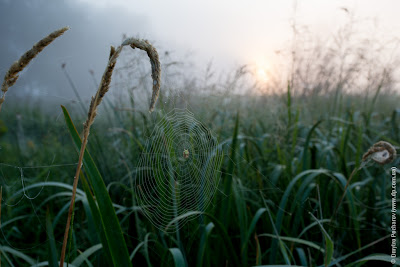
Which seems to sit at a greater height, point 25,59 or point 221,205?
point 25,59

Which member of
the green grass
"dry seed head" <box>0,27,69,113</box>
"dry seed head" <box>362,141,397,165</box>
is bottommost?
the green grass

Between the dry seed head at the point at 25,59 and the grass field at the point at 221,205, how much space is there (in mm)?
198

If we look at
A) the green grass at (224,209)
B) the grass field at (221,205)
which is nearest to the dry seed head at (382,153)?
the grass field at (221,205)

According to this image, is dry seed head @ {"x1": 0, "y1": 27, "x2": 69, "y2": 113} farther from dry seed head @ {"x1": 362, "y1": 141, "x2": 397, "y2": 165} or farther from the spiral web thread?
dry seed head @ {"x1": 362, "y1": 141, "x2": 397, "y2": 165}

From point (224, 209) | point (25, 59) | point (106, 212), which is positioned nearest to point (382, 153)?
point (224, 209)

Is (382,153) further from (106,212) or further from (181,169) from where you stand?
(106,212)

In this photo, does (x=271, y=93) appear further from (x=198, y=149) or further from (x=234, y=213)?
(x=198, y=149)

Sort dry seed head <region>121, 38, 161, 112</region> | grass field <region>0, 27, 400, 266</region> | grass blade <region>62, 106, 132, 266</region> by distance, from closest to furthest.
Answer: dry seed head <region>121, 38, 161, 112</region> < grass blade <region>62, 106, 132, 266</region> < grass field <region>0, 27, 400, 266</region>

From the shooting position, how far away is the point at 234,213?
212 cm

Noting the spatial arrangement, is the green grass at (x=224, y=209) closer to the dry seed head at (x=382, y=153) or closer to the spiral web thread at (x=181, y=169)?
the spiral web thread at (x=181, y=169)

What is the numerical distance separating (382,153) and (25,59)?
4.54 feet

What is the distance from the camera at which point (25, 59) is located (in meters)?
0.71

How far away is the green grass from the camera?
1.31 meters

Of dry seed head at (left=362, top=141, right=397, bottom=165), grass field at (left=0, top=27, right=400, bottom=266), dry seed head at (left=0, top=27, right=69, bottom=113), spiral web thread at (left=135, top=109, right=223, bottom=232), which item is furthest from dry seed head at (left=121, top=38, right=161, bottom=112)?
dry seed head at (left=362, top=141, right=397, bottom=165)
